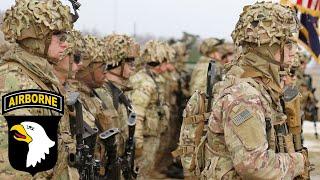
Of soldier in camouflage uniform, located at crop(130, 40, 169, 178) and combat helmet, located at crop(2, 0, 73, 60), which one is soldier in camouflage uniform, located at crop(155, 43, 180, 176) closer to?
soldier in camouflage uniform, located at crop(130, 40, 169, 178)

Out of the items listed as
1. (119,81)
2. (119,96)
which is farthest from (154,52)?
(119,96)

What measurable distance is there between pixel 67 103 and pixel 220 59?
7.23 metres

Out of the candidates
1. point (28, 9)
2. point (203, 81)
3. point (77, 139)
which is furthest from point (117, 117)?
point (203, 81)

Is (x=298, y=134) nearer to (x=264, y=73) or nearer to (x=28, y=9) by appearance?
(x=264, y=73)

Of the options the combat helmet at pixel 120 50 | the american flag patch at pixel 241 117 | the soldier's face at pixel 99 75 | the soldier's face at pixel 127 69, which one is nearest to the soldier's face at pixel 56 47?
the american flag patch at pixel 241 117

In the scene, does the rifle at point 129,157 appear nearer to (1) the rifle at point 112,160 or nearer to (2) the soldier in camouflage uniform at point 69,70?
(1) the rifle at point 112,160

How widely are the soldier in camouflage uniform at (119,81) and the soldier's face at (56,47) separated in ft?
7.04

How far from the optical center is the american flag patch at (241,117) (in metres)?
3.12

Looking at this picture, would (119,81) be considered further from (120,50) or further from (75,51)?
(75,51)

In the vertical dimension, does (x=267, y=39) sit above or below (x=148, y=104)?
above

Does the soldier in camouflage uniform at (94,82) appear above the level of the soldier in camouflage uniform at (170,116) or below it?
above

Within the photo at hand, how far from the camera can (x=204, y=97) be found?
4570mm

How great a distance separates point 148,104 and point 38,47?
439 centimetres

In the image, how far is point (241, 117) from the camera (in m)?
3.14
